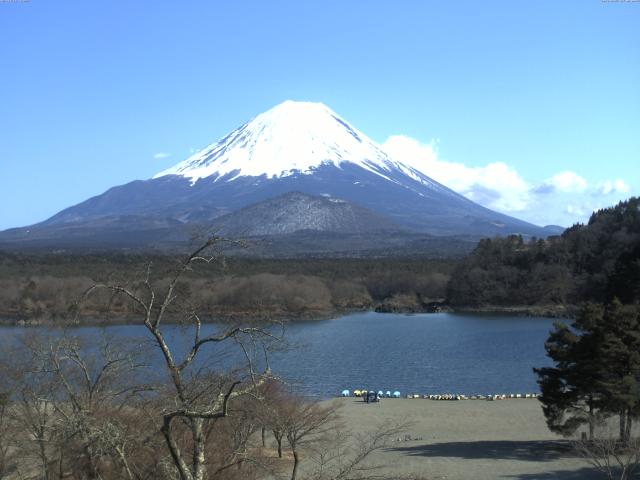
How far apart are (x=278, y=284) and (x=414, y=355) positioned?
65.2ft

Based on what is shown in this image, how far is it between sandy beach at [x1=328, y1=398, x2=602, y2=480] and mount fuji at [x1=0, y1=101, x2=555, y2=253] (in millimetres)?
84585

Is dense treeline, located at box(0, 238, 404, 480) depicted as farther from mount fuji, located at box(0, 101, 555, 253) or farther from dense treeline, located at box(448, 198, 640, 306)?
mount fuji, located at box(0, 101, 555, 253)

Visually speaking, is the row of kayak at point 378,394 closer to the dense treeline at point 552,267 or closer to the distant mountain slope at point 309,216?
the dense treeline at point 552,267

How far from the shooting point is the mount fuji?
11906 centimetres

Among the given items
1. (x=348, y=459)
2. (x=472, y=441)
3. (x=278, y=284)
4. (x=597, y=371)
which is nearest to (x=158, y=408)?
(x=348, y=459)

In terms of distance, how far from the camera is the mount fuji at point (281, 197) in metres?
119

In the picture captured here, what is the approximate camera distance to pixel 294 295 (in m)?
48.8

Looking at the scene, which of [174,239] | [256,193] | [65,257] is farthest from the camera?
[256,193]

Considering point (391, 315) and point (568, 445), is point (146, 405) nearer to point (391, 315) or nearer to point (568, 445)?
point (568, 445)

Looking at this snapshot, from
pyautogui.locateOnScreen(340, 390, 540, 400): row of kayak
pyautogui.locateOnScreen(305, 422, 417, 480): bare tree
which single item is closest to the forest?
pyautogui.locateOnScreen(340, 390, 540, 400): row of kayak

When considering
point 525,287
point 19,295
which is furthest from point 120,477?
point 525,287

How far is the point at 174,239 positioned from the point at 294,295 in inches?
2027

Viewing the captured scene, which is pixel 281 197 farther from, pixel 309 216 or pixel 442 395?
pixel 442 395

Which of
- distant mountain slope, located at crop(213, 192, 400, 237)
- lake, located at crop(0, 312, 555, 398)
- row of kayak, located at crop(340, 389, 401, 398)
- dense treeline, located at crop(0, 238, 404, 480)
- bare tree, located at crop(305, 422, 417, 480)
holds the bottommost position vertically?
row of kayak, located at crop(340, 389, 401, 398)
